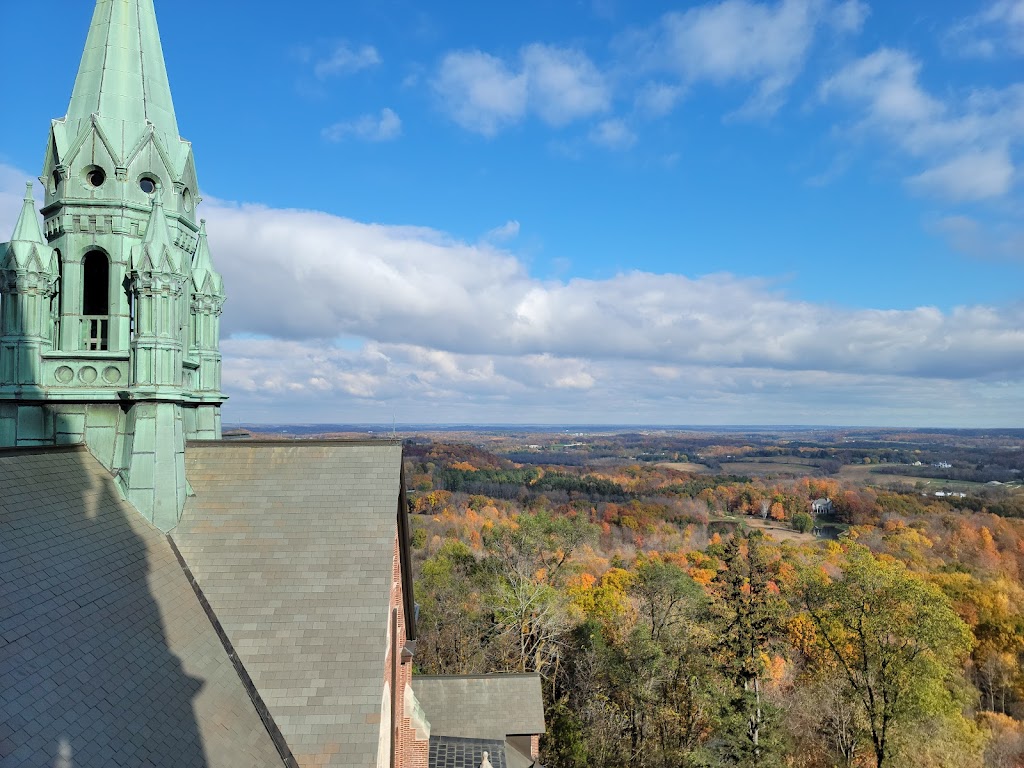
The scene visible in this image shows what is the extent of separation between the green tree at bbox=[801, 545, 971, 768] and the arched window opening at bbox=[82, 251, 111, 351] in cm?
2807

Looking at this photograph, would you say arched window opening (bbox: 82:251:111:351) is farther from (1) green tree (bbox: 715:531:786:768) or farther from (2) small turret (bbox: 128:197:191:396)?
(1) green tree (bbox: 715:531:786:768)

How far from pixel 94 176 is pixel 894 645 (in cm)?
3302

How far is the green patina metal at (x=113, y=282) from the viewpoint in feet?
37.9

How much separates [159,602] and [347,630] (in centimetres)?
287

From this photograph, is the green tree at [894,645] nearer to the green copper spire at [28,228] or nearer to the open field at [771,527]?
the green copper spire at [28,228]

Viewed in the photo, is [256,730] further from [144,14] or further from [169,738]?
[144,14]

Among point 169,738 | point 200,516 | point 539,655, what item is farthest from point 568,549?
point 169,738

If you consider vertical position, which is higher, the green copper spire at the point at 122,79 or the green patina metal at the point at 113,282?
the green copper spire at the point at 122,79

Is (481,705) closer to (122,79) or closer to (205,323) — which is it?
(205,323)

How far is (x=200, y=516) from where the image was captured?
11391 mm

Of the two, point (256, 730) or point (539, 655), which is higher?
point (256, 730)

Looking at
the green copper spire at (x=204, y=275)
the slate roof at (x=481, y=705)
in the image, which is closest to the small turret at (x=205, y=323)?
the green copper spire at (x=204, y=275)

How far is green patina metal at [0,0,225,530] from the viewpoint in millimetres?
11555

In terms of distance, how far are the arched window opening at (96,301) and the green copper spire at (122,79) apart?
2.47m
